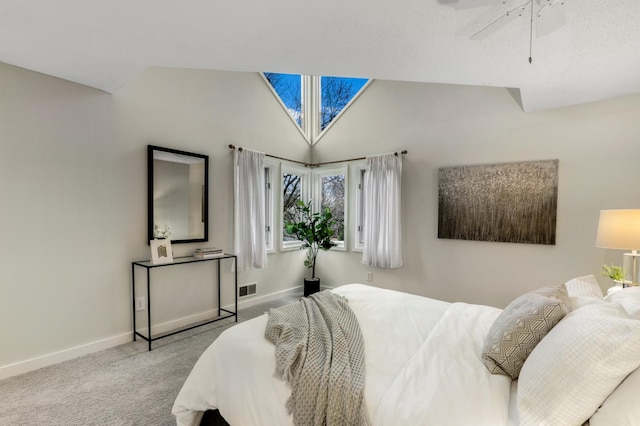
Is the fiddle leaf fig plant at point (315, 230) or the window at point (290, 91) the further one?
the window at point (290, 91)

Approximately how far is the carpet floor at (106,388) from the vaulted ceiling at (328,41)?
2380 millimetres

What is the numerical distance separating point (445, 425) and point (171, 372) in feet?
7.12

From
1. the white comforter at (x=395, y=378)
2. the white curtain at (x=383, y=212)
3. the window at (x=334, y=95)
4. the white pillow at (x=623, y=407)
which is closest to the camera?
the white pillow at (x=623, y=407)

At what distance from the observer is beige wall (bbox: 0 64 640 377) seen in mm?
2355

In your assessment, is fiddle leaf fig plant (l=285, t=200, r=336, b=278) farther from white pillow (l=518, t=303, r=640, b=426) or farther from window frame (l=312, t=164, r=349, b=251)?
white pillow (l=518, t=303, r=640, b=426)

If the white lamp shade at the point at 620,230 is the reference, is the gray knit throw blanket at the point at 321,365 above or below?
below

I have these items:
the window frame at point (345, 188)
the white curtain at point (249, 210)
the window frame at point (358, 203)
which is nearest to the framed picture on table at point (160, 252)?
the white curtain at point (249, 210)

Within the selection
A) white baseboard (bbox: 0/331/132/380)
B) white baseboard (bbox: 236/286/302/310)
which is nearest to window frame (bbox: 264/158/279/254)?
white baseboard (bbox: 236/286/302/310)

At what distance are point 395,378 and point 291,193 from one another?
373 centimetres

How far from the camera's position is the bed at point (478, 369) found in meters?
0.94

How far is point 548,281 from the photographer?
305cm


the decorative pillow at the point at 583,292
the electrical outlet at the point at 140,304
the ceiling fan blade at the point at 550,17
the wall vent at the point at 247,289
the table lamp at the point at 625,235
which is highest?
the ceiling fan blade at the point at 550,17

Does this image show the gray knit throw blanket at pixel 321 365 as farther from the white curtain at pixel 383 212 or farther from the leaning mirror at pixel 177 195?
the white curtain at pixel 383 212

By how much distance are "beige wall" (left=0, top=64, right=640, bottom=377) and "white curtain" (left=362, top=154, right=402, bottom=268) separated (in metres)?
0.17
